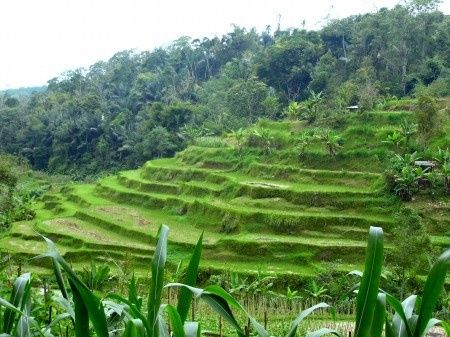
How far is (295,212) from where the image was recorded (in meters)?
18.0

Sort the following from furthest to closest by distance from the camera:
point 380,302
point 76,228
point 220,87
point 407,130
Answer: point 220,87 → point 76,228 → point 407,130 → point 380,302

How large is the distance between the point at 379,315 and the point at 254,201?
1786cm

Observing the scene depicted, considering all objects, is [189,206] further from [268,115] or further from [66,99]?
[66,99]

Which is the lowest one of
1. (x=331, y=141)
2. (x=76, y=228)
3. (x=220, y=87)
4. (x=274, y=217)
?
(x=76, y=228)

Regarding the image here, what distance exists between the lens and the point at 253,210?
59.9ft

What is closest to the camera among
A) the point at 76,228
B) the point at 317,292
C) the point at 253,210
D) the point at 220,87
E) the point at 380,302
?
the point at 380,302

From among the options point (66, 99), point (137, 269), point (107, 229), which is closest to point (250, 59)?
point (66, 99)

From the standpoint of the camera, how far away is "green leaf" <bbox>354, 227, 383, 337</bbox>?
4.06 ft

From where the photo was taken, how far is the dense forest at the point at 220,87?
29.5m

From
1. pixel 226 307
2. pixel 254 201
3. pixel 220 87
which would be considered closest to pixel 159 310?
pixel 226 307

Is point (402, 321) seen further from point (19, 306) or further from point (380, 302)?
point (19, 306)

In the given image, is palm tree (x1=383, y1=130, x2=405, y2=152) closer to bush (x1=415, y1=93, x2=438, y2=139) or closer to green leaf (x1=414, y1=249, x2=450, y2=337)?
bush (x1=415, y1=93, x2=438, y2=139)

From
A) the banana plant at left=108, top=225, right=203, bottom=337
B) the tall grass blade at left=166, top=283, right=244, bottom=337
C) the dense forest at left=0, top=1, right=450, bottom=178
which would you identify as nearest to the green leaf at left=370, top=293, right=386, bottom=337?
the tall grass blade at left=166, top=283, right=244, bottom=337

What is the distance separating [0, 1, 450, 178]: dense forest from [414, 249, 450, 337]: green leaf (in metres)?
21.6
